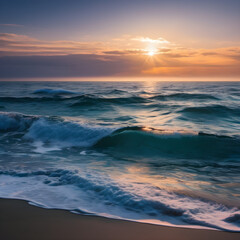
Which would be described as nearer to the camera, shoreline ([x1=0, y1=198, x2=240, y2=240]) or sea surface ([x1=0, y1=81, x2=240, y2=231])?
shoreline ([x1=0, y1=198, x2=240, y2=240])

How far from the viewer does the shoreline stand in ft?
7.77

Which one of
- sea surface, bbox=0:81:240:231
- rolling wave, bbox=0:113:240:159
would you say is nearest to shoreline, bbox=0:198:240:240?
sea surface, bbox=0:81:240:231

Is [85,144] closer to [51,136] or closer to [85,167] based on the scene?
[51,136]

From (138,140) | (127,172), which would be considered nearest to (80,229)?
(127,172)

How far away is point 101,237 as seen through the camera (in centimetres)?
238

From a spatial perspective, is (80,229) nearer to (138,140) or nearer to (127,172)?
(127,172)

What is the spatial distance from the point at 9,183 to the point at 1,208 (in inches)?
37.3

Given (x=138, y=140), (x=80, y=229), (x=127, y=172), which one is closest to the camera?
(x=80, y=229)

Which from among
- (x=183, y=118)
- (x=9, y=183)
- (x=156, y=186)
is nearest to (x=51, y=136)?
(x=9, y=183)

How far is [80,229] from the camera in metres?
2.50

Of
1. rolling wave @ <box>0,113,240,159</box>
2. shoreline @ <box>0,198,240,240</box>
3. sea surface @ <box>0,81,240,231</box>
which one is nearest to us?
shoreline @ <box>0,198,240,240</box>

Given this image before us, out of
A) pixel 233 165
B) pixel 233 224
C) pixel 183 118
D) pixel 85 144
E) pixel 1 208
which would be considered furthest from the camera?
pixel 183 118

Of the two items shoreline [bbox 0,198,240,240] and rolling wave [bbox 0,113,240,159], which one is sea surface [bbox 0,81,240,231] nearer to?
rolling wave [bbox 0,113,240,159]

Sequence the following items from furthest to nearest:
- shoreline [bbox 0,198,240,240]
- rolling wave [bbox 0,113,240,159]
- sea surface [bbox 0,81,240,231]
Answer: rolling wave [bbox 0,113,240,159] < sea surface [bbox 0,81,240,231] < shoreline [bbox 0,198,240,240]
